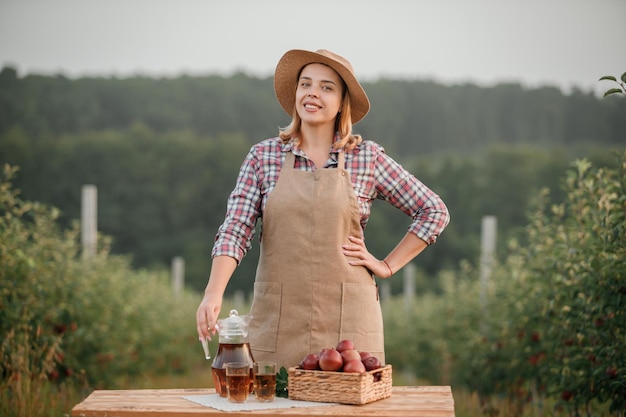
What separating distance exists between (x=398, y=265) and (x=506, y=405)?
141 inches

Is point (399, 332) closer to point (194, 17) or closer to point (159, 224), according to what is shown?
point (194, 17)

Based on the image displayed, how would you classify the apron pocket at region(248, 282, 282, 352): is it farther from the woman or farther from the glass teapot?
the glass teapot

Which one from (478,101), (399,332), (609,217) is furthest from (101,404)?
(478,101)

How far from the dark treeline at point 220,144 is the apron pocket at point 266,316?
34.2m

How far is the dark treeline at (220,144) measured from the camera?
40156mm

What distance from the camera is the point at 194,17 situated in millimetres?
20797

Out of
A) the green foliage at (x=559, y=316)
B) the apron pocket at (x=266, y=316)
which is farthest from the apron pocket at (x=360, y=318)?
the green foliage at (x=559, y=316)

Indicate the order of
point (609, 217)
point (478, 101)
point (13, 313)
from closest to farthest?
point (609, 217) → point (13, 313) → point (478, 101)

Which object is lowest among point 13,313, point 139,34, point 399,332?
point 399,332

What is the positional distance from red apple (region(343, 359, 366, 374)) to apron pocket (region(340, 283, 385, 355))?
23.1 inches

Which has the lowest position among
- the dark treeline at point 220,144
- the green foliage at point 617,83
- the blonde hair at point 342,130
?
the blonde hair at point 342,130

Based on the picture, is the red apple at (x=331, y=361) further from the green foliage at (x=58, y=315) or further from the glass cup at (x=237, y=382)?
the green foliage at (x=58, y=315)

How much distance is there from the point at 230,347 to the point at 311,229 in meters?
0.63

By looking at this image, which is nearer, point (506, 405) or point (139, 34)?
point (506, 405)
